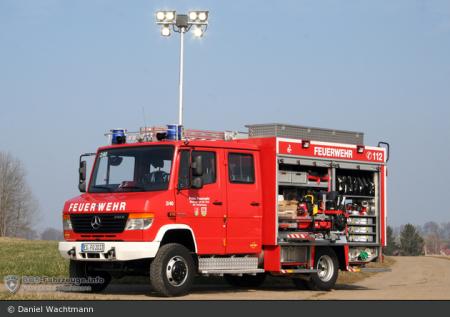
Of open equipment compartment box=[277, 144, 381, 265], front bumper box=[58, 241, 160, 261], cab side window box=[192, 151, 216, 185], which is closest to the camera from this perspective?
front bumper box=[58, 241, 160, 261]

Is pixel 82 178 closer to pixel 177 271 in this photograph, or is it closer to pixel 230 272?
pixel 177 271

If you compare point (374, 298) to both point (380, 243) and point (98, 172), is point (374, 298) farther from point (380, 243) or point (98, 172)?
point (98, 172)

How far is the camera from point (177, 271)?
15.8m

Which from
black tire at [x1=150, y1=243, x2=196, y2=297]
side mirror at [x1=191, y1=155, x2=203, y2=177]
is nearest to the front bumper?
black tire at [x1=150, y1=243, x2=196, y2=297]

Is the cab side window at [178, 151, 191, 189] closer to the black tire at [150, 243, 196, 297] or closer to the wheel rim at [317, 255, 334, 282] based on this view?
the black tire at [150, 243, 196, 297]

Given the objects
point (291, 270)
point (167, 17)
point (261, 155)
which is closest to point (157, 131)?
point (261, 155)

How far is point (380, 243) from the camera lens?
20.3 m

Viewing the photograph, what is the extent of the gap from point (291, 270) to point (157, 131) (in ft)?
13.4

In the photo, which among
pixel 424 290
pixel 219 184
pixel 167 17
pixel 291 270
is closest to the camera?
pixel 219 184

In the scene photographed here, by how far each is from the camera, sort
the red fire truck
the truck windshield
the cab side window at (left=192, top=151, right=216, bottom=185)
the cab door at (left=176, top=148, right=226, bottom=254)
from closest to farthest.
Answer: the red fire truck
the cab door at (left=176, top=148, right=226, bottom=254)
the truck windshield
the cab side window at (left=192, top=151, right=216, bottom=185)

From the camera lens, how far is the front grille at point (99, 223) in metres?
15.6

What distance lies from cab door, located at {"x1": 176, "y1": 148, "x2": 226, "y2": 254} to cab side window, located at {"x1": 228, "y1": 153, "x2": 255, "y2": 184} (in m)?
0.31

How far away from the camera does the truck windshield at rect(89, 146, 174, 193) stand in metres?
16.2

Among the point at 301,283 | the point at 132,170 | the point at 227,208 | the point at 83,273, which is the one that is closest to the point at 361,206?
the point at 301,283
